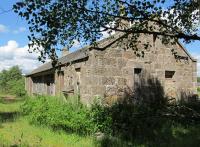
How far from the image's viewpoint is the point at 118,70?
17.2 m

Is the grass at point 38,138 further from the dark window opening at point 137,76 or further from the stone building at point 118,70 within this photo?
the dark window opening at point 137,76

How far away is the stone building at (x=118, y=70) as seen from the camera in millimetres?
16375

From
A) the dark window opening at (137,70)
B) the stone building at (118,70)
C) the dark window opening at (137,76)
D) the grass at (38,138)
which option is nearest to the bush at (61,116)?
the grass at (38,138)

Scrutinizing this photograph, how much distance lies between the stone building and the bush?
2182 mm

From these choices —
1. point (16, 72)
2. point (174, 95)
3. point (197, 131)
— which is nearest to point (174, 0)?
point (197, 131)

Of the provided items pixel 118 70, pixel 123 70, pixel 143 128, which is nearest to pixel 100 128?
pixel 143 128

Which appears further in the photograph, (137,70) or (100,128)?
(137,70)

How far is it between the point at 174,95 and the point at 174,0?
12.9m

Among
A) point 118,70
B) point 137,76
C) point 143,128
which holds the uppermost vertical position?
point 118,70

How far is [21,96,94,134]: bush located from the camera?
40.8ft

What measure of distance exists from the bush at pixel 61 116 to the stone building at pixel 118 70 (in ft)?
7.16

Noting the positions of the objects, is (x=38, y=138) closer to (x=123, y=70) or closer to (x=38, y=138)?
(x=38, y=138)

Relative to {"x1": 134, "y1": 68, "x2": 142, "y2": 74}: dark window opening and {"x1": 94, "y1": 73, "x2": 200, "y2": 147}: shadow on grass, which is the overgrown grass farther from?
{"x1": 134, "y1": 68, "x2": 142, "y2": 74}: dark window opening

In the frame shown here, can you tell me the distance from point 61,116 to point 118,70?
509cm
